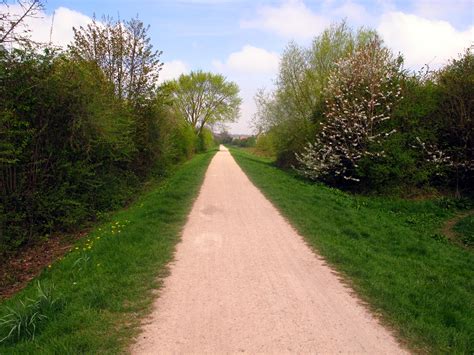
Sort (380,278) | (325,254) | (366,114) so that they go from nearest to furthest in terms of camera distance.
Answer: (380,278), (325,254), (366,114)

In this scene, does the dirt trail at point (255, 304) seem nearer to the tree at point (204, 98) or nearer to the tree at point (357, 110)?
the tree at point (357, 110)

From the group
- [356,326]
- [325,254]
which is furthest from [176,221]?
[356,326]

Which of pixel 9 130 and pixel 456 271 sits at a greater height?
pixel 9 130

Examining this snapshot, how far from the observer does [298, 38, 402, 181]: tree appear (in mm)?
16500

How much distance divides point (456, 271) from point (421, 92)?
1194 cm

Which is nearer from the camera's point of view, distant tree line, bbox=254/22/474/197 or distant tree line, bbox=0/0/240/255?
distant tree line, bbox=0/0/240/255

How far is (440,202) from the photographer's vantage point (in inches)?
567

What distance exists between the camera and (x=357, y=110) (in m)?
16.7

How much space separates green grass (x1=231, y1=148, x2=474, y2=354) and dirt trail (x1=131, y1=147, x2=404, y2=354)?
41cm

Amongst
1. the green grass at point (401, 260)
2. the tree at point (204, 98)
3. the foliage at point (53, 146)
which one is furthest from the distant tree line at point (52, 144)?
the tree at point (204, 98)

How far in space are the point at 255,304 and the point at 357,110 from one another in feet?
45.0

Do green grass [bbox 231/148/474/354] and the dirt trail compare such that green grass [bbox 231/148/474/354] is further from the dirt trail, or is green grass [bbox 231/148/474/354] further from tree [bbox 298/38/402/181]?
tree [bbox 298/38/402/181]

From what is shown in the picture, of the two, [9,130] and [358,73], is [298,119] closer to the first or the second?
[358,73]

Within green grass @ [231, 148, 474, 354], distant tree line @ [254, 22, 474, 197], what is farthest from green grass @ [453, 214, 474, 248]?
distant tree line @ [254, 22, 474, 197]
